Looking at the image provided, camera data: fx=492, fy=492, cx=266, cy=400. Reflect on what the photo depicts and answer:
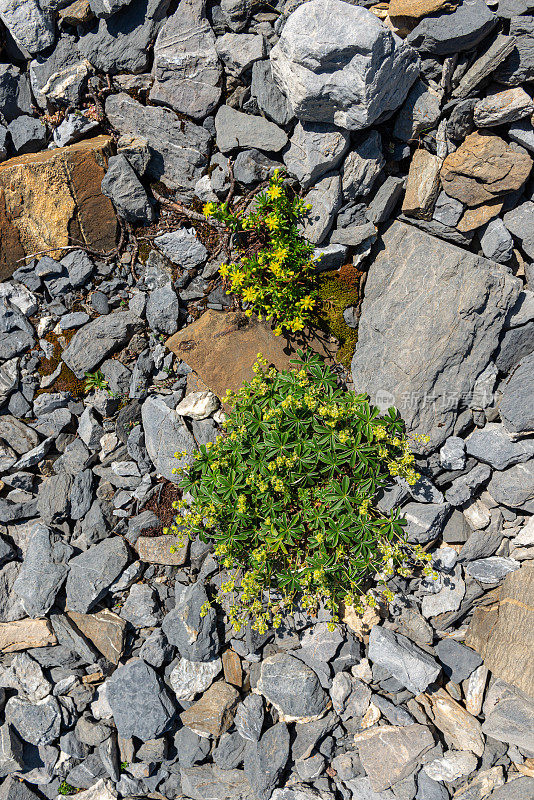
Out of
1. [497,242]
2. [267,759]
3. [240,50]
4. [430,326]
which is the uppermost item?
[240,50]

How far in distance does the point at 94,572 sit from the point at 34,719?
1924 millimetres

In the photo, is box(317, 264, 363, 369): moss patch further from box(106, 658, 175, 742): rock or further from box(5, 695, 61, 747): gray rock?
box(5, 695, 61, 747): gray rock

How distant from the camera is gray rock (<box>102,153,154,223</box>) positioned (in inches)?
224

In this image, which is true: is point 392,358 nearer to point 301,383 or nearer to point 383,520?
point 301,383

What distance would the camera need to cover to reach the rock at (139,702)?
569cm

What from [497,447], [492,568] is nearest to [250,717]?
[492,568]

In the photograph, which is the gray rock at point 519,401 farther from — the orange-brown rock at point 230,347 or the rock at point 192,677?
the rock at point 192,677

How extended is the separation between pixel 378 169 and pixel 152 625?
5.90 meters

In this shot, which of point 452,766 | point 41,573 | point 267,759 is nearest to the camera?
point 452,766

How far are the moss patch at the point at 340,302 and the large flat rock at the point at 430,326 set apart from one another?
24 cm

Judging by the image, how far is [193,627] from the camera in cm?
562

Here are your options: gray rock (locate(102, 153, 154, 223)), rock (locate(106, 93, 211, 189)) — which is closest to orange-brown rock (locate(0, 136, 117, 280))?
gray rock (locate(102, 153, 154, 223))

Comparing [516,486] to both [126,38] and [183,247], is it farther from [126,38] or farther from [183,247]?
[126,38]

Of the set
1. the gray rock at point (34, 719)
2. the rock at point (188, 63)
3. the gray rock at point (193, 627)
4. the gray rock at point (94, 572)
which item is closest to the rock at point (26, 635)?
the gray rock at point (94, 572)
